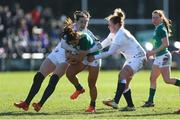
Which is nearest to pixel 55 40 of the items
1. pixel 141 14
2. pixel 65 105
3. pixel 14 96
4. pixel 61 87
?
pixel 141 14

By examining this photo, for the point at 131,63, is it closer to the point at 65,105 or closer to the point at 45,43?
the point at 65,105

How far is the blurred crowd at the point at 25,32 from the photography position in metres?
35.2

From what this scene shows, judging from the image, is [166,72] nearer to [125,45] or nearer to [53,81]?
[125,45]

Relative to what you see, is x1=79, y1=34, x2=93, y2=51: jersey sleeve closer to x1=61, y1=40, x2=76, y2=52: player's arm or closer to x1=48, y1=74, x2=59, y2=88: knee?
x1=61, y1=40, x2=76, y2=52: player's arm

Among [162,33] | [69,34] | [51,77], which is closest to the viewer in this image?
[69,34]

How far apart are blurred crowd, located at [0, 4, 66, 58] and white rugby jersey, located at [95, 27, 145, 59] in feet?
63.3

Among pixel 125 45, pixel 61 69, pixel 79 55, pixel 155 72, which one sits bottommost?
pixel 155 72

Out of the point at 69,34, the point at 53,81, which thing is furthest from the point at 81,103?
the point at 69,34

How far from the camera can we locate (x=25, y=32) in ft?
118

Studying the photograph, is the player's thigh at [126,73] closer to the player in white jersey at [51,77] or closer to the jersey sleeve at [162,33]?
the player in white jersey at [51,77]

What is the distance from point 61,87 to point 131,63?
8.09 m

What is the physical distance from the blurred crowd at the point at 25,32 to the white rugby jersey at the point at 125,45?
19.3 meters

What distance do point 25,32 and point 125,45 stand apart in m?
20.4

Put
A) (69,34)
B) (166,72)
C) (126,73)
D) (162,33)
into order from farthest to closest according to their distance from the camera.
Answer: (166,72)
(162,33)
(126,73)
(69,34)
